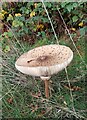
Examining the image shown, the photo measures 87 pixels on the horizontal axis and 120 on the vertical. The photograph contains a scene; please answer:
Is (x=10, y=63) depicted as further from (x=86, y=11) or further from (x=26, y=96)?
(x=86, y=11)

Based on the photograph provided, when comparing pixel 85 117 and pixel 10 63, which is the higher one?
pixel 10 63

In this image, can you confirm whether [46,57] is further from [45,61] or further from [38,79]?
[38,79]

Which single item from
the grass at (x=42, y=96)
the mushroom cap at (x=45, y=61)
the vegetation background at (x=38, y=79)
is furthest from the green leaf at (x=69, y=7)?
the mushroom cap at (x=45, y=61)

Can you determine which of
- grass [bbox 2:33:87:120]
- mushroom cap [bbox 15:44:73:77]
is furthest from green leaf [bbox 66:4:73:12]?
mushroom cap [bbox 15:44:73:77]

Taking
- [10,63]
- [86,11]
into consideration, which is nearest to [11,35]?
[10,63]

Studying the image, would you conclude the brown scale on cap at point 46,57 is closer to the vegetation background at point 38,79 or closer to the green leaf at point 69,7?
the vegetation background at point 38,79

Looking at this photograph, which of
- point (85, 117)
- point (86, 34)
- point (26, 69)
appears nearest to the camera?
point (26, 69)
